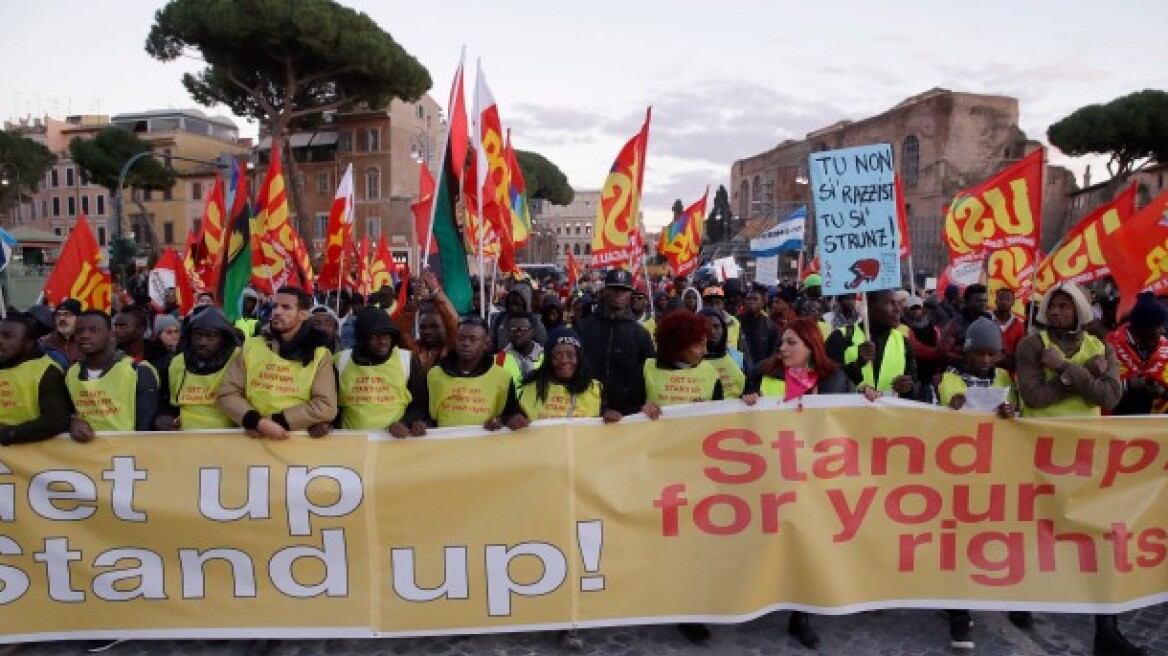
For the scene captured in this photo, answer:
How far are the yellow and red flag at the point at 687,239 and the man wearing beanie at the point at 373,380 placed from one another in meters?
9.39

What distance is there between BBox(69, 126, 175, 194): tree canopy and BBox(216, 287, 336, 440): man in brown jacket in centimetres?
4550

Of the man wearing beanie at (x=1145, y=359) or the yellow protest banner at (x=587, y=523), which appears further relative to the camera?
the man wearing beanie at (x=1145, y=359)

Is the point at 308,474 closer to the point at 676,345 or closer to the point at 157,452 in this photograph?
the point at 157,452

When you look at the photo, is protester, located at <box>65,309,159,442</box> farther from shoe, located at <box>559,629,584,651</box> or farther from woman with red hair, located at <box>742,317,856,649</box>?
woman with red hair, located at <box>742,317,856,649</box>

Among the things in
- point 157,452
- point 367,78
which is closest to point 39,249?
point 367,78

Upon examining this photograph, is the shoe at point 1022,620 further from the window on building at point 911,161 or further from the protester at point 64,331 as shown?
the window on building at point 911,161

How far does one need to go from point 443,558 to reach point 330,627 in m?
0.61

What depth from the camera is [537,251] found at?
72812 millimetres

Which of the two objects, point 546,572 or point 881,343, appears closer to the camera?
point 546,572

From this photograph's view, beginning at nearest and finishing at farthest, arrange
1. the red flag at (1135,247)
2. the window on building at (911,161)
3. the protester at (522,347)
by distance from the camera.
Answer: the protester at (522,347)
the red flag at (1135,247)
the window on building at (911,161)

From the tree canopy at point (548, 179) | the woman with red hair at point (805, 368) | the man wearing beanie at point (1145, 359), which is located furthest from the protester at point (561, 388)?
the tree canopy at point (548, 179)

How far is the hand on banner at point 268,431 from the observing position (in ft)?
12.3

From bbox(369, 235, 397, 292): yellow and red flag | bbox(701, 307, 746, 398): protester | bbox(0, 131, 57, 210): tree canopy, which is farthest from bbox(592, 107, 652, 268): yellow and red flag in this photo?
bbox(0, 131, 57, 210): tree canopy

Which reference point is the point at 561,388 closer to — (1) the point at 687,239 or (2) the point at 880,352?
(2) the point at 880,352
